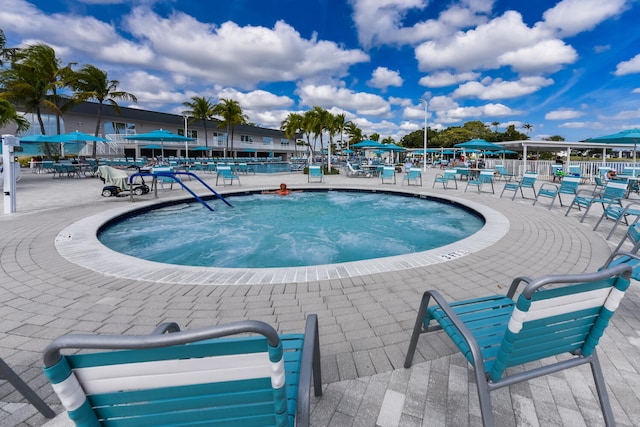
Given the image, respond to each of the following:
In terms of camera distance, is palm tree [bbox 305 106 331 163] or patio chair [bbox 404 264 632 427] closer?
patio chair [bbox 404 264 632 427]

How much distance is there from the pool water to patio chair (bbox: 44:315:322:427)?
14.8ft

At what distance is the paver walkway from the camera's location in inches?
71.7

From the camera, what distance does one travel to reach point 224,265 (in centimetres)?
554

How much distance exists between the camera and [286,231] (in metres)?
7.73

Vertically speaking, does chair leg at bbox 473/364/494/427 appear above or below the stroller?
below

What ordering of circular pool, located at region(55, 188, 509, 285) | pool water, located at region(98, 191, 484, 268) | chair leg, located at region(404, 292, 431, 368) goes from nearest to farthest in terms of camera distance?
chair leg, located at region(404, 292, 431, 368)
circular pool, located at region(55, 188, 509, 285)
pool water, located at region(98, 191, 484, 268)

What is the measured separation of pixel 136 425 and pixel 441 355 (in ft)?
6.63

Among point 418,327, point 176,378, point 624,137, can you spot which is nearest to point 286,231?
point 418,327

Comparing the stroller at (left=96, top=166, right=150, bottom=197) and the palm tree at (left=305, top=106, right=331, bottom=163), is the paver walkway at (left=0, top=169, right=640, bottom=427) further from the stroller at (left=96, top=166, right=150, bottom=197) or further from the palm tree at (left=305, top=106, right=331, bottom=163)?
A: the palm tree at (left=305, top=106, right=331, bottom=163)

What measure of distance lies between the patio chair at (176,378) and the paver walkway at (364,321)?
907 mm

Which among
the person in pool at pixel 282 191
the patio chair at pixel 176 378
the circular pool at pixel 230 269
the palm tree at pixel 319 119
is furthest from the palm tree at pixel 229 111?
the patio chair at pixel 176 378

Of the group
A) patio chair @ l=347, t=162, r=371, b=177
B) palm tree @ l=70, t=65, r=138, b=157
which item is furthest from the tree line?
patio chair @ l=347, t=162, r=371, b=177

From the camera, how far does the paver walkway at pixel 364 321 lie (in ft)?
5.97

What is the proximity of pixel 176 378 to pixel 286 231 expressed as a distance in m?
6.77
